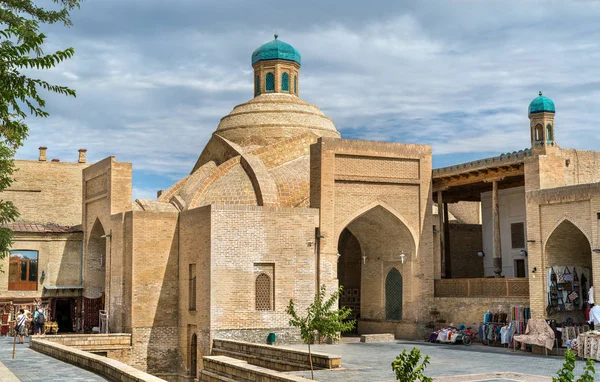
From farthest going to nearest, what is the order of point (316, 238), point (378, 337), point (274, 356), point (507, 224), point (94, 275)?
point (94, 275), point (507, 224), point (378, 337), point (316, 238), point (274, 356)

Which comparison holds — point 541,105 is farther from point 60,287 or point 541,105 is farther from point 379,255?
point 60,287

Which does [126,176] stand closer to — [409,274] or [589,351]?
[409,274]

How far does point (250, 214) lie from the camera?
18.3 m

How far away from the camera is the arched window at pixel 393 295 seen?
2086 cm

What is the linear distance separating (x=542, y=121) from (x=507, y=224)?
127 inches

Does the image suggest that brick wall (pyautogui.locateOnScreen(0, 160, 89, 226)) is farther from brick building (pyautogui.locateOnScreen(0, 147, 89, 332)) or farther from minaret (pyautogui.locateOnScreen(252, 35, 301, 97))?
minaret (pyautogui.locateOnScreen(252, 35, 301, 97))

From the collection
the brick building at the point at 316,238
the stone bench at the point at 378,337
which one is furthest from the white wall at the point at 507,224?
the stone bench at the point at 378,337

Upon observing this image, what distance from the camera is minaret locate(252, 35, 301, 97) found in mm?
26734

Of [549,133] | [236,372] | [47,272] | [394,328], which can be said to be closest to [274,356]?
[236,372]

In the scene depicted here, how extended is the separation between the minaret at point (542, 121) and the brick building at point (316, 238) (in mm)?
32

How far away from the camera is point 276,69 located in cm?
2672

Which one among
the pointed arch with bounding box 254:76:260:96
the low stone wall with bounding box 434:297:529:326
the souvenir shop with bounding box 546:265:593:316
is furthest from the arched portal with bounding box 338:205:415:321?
the pointed arch with bounding box 254:76:260:96

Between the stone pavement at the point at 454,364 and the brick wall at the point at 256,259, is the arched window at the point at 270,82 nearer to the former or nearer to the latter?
the brick wall at the point at 256,259

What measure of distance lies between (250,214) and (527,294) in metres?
7.06
